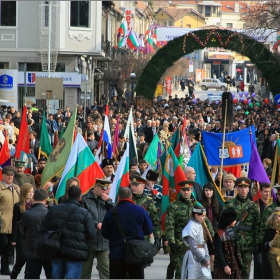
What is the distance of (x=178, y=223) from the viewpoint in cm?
1099

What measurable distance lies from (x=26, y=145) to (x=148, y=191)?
410 cm

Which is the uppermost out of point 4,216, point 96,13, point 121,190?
point 96,13

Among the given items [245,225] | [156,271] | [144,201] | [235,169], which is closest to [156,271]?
[156,271]

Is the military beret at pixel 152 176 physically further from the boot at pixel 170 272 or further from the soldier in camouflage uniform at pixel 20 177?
the boot at pixel 170 272

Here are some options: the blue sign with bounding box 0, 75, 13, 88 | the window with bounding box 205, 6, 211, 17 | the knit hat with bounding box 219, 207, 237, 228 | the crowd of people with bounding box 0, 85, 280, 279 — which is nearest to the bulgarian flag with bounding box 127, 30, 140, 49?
the blue sign with bounding box 0, 75, 13, 88

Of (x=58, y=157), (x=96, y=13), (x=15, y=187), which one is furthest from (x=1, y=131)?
(x=96, y=13)

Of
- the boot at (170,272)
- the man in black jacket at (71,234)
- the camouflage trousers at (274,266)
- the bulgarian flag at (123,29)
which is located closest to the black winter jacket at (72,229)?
the man in black jacket at (71,234)

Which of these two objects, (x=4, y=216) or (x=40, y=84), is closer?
(x=4, y=216)

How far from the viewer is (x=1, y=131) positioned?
2133 cm

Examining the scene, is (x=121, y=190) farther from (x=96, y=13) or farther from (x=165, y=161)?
(x=96, y=13)

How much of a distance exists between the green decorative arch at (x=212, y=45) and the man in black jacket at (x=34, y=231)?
25.4 metres

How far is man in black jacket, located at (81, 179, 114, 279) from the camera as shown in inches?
435

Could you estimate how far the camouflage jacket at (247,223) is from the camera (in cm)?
1078

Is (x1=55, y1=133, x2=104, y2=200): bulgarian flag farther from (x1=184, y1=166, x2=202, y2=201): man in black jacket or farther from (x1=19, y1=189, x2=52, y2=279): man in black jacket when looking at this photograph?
(x1=19, y1=189, x2=52, y2=279): man in black jacket
